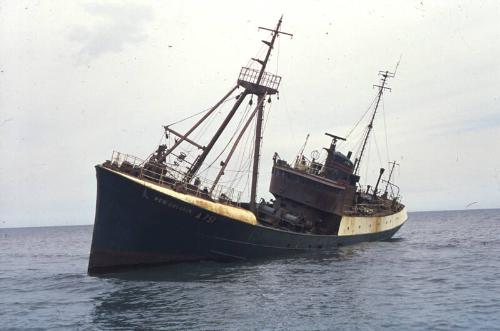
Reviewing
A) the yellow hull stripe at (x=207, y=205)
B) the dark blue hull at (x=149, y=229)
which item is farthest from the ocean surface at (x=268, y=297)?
the yellow hull stripe at (x=207, y=205)

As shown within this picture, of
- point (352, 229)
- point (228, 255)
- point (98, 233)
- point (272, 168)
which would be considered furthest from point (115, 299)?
point (352, 229)

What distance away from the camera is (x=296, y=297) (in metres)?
19.5

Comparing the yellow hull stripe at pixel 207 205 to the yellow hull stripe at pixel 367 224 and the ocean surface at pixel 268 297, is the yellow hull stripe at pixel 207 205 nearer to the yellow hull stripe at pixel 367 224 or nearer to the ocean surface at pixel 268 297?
the ocean surface at pixel 268 297

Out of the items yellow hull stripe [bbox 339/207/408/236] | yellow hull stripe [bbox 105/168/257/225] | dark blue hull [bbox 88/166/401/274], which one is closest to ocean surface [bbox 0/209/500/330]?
dark blue hull [bbox 88/166/401/274]

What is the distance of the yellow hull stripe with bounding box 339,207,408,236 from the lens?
34844 mm

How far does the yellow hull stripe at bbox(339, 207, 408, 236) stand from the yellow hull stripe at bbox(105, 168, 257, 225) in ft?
33.0

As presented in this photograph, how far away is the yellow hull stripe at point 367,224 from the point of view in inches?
1372

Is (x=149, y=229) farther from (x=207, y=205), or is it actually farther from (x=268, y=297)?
(x=268, y=297)

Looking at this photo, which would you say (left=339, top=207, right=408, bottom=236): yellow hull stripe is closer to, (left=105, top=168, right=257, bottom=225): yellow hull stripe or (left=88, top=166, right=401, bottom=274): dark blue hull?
(left=105, top=168, right=257, bottom=225): yellow hull stripe

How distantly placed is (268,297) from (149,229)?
7.25 meters

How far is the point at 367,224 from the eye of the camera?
39562mm

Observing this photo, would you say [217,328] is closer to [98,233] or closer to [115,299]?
[115,299]

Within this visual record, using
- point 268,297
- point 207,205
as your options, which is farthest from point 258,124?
point 268,297

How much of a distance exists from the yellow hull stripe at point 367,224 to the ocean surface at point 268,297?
5.71 m
